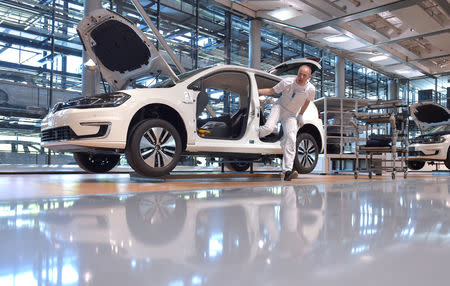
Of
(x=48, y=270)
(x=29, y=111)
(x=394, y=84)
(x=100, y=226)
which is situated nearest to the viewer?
(x=48, y=270)

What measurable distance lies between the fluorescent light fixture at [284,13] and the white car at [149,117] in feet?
23.9

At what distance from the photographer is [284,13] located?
38.5 feet

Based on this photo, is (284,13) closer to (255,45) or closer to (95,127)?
(255,45)

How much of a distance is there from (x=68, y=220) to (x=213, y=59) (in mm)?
11668

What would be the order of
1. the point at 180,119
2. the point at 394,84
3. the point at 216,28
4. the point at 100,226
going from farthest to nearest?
the point at 394,84 < the point at 216,28 < the point at 180,119 < the point at 100,226

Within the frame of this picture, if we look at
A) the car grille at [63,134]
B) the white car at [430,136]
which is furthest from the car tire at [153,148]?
the white car at [430,136]

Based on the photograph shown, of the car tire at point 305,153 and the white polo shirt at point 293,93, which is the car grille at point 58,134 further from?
the car tire at point 305,153

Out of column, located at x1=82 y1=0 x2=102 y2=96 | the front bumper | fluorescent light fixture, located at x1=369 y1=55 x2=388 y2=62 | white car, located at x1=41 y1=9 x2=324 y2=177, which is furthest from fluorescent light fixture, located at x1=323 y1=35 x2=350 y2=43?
the front bumper

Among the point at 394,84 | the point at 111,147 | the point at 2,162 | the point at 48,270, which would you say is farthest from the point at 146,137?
the point at 394,84

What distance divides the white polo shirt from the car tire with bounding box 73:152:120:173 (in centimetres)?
222

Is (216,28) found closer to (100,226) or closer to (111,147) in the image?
(111,147)

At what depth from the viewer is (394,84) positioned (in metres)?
20.8

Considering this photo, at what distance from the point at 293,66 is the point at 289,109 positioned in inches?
33.0

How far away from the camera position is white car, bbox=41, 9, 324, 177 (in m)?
3.52
